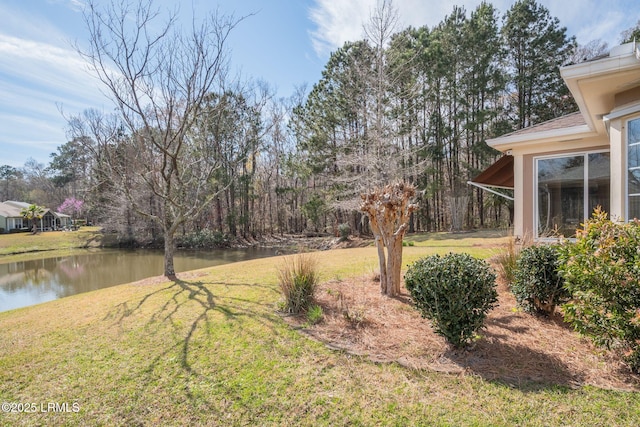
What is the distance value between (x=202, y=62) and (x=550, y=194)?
878 cm

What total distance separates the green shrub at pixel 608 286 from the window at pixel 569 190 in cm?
425

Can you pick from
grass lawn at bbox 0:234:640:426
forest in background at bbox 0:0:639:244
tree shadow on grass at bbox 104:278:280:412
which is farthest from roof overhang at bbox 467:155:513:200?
grass lawn at bbox 0:234:640:426

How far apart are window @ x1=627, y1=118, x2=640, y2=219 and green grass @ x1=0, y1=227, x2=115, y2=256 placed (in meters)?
29.7

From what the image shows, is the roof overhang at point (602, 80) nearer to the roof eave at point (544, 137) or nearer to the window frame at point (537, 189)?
the roof eave at point (544, 137)

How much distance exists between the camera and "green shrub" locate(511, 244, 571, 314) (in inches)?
139

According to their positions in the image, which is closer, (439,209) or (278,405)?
(278,405)

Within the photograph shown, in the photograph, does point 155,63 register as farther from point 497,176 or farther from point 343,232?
point 343,232

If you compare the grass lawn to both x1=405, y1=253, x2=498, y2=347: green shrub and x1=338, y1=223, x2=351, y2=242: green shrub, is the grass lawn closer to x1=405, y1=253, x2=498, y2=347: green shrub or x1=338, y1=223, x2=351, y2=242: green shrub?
x1=405, y1=253, x2=498, y2=347: green shrub

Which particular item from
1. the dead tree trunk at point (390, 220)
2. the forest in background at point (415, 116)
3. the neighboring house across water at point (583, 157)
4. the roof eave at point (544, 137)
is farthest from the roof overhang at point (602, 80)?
the forest in background at point (415, 116)

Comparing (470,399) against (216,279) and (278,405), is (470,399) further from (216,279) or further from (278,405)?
(216,279)

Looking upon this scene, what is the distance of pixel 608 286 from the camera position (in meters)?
2.51

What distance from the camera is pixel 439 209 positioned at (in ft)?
73.7

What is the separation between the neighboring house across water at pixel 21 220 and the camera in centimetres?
2988

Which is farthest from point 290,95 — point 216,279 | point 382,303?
point 382,303
